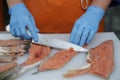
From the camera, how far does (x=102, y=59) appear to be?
1219mm

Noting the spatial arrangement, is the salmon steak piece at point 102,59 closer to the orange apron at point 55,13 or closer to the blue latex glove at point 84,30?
the blue latex glove at point 84,30

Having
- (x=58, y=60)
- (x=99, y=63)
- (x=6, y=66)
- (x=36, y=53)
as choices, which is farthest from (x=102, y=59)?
(x=6, y=66)

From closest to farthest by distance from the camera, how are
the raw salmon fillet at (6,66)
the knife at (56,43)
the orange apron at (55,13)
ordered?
the raw salmon fillet at (6,66) → the knife at (56,43) → the orange apron at (55,13)

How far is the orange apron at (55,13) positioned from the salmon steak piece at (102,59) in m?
0.30

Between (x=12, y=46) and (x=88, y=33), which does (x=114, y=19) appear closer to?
(x=88, y=33)

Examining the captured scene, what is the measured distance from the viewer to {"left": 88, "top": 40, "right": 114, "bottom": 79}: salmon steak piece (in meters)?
1.14

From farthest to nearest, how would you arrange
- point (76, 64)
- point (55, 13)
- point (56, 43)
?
point (55, 13), point (56, 43), point (76, 64)

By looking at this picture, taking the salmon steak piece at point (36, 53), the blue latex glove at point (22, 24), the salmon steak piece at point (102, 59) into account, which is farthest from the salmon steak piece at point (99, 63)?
the blue latex glove at point (22, 24)

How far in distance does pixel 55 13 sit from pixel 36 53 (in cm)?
38

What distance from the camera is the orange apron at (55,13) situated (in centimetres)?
155

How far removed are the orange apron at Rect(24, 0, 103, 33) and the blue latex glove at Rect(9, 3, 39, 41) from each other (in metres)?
0.12

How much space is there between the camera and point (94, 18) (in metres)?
1.44

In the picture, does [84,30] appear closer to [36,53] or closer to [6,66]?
[36,53]

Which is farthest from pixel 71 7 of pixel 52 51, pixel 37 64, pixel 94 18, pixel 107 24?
pixel 107 24
